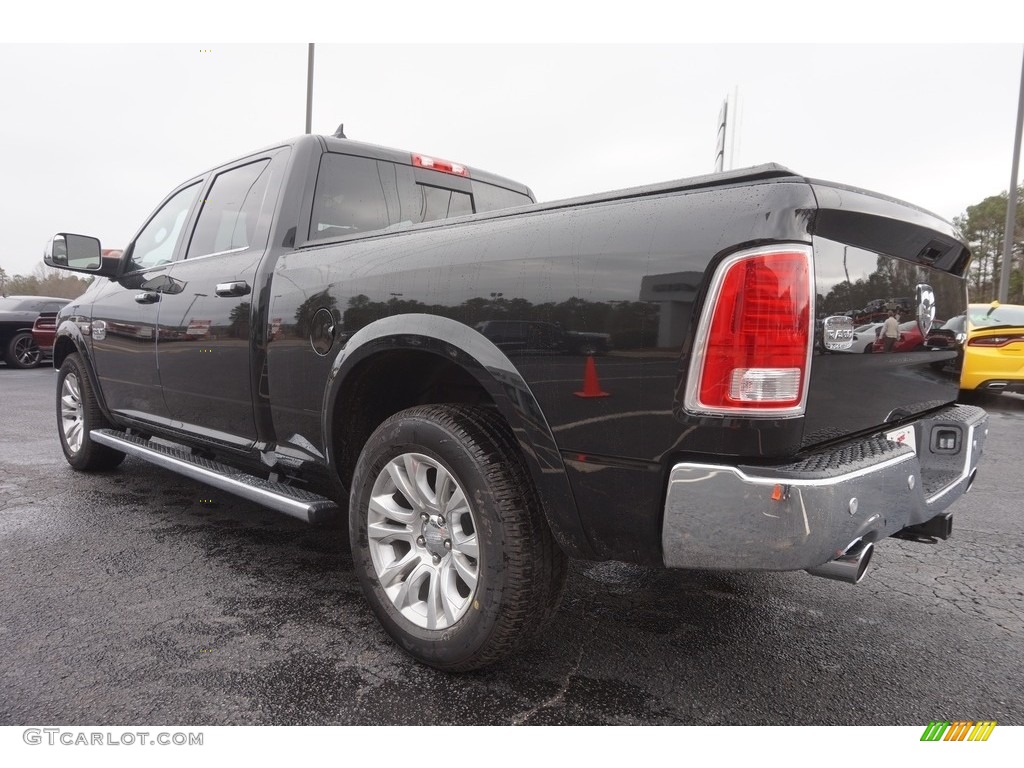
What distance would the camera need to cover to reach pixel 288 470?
291cm

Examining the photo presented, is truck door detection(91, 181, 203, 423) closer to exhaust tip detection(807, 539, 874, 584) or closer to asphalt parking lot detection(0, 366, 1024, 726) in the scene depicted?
asphalt parking lot detection(0, 366, 1024, 726)

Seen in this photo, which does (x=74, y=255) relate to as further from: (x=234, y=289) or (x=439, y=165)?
(x=439, y=165)

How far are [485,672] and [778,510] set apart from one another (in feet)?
3.60

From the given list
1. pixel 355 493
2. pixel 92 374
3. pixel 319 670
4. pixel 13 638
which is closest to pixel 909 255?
pixel 355 493

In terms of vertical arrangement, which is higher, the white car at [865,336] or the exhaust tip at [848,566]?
the white car at [865,336]

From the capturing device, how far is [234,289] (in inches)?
119

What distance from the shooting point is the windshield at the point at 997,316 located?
8223 millimetres

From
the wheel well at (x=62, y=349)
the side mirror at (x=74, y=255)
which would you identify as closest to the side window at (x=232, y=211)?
the side mirror at (x=74, y=255)

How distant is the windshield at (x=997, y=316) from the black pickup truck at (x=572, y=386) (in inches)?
272

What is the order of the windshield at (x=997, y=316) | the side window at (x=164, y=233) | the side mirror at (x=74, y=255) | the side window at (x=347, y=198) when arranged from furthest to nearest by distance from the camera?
1. the windshield at (x=997, y=316)
2. the side mirror at (x=74, y=255)
3. the side window at (x=164, y=233)
4. the side window at (x=347, y=198)

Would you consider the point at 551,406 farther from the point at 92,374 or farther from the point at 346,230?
the point at 92,374

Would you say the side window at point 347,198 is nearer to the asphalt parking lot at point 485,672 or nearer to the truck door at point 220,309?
the truck door at point 220,309

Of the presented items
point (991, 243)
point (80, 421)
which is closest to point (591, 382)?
point (80, 421)

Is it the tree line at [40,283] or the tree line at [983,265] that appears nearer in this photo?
the tree line at [983,265]
